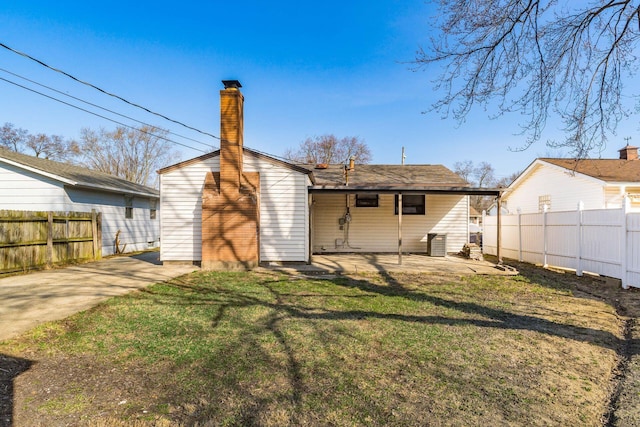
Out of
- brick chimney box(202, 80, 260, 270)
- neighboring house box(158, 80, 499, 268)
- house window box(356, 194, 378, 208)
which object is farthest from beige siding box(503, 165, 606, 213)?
brick chimney box(202, 80, 260, 270)

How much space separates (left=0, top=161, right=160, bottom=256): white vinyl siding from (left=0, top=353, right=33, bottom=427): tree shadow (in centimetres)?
984

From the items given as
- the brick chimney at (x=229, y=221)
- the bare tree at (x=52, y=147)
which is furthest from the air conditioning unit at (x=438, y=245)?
the bare tree at (x=52, y=147)

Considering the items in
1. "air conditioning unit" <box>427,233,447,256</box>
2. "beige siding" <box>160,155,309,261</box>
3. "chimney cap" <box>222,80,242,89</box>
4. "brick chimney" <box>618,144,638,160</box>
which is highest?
"chimney cap" <box>222,80,242,89</box>

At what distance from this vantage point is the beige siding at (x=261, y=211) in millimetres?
10539

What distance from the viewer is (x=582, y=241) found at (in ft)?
31.4

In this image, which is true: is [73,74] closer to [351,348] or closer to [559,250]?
[351,348]

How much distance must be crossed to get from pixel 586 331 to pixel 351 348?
342 cm

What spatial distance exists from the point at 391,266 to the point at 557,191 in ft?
35.0

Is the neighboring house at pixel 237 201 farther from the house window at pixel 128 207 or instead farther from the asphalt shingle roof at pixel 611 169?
the house window at pixel 128 207

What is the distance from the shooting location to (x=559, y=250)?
417 inches

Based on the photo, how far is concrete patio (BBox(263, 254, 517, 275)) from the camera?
9648mm

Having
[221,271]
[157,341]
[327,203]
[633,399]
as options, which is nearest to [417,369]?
[633,399]

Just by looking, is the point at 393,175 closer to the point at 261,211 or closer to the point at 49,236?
the point at 261,211

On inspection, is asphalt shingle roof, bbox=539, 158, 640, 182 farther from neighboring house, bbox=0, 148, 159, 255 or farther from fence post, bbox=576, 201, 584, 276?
neighboring house, bbox=0, 148, 159, 255
